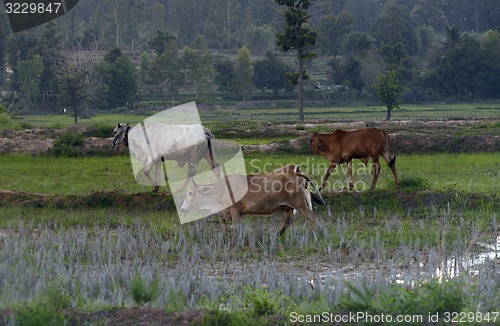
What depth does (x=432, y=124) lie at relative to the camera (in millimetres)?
30031

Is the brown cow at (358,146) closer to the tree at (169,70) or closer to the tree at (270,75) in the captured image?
the tree at (169,70)

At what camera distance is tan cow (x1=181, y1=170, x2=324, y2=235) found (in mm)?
11250

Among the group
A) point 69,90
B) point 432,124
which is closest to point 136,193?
point 432,124

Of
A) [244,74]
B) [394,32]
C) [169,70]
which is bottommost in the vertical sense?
[244,74]

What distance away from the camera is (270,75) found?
63594mm

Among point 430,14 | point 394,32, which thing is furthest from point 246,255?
point 430,14

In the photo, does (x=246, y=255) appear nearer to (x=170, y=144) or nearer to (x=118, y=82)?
(x=170, y=144)

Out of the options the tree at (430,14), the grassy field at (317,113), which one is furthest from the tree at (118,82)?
the tree at (430,14)

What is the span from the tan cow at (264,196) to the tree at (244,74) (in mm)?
48956

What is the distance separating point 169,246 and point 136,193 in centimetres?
364

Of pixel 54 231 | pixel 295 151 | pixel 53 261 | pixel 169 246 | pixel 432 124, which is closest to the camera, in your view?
pixel 53 261

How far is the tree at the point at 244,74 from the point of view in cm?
6022

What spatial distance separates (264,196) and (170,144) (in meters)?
5.02

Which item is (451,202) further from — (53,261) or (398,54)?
(398,54)
